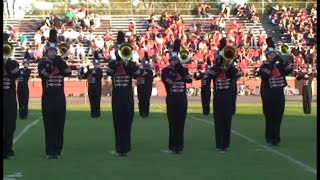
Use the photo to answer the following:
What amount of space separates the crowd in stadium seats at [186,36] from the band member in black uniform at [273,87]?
75.5 ft

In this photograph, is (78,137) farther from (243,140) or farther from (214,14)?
(214,14)

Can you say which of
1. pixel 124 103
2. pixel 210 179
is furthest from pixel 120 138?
pixel 210 179

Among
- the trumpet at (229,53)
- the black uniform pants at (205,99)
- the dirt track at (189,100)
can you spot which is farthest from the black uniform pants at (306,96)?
the trumpet at (229,53)

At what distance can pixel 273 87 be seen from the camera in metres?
15.8

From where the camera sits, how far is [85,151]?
1478 centimetres

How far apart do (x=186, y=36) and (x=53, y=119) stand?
31.6 meters

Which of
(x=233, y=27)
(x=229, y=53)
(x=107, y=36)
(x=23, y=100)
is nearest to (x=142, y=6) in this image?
(x=233, y=27)

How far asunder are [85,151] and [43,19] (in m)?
33.8

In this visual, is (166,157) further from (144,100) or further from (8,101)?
(144,100)

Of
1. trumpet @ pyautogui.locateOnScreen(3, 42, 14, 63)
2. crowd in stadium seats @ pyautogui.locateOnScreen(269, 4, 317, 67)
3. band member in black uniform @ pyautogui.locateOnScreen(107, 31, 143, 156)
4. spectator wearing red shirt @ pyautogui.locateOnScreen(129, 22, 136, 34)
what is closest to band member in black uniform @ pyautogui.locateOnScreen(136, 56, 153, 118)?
band member in black uniform @ pyautogui.locateOnScreen(107, 31, 143, 156)

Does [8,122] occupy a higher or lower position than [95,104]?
higher

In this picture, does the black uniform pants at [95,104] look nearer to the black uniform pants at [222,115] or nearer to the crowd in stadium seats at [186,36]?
the black uniform pants at [222,115]

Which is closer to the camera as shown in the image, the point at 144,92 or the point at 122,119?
the point at 122,119

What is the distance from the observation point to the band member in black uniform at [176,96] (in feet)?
47.4
